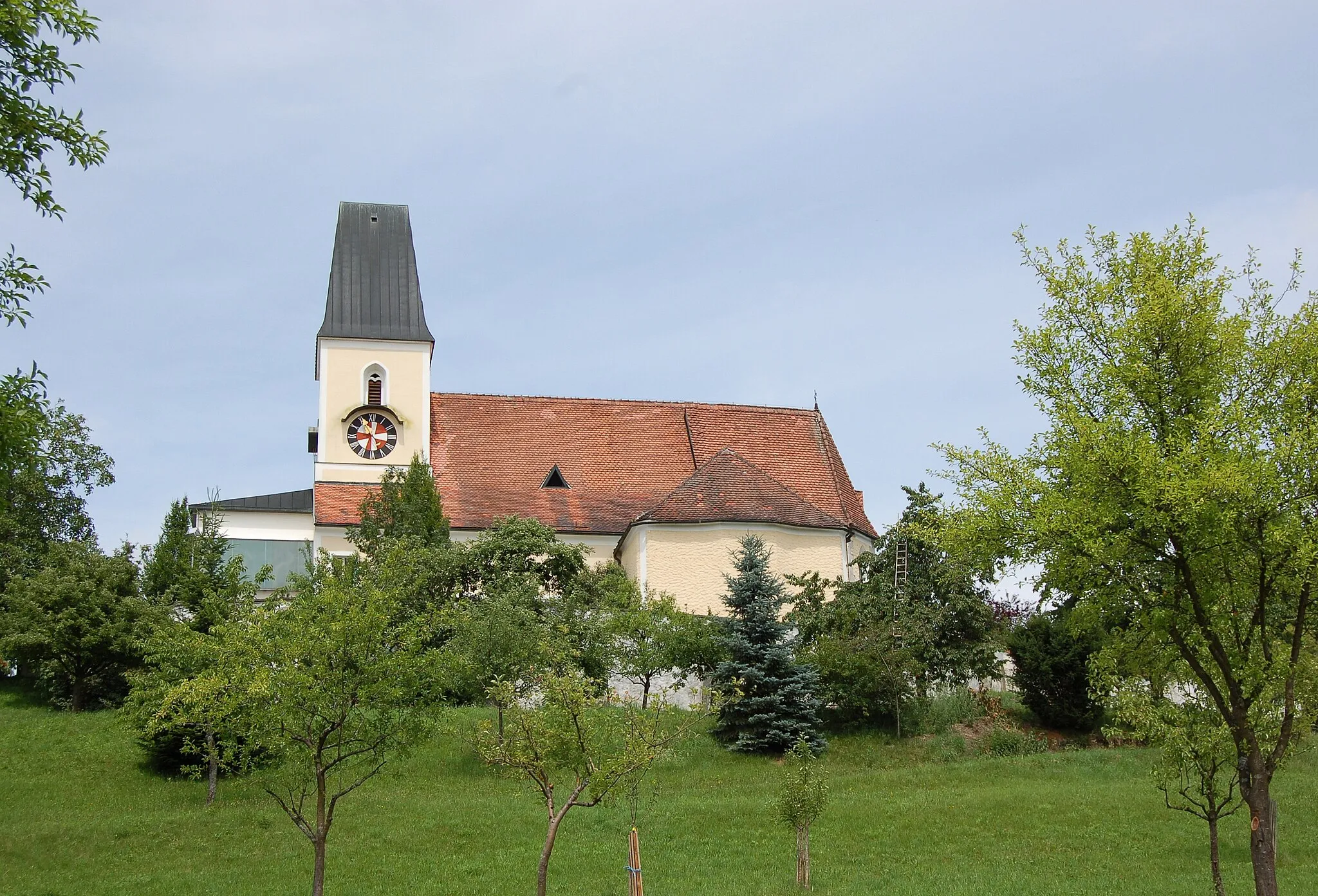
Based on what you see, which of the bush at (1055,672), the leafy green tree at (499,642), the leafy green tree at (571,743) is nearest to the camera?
the leafy green tree at (571,743)

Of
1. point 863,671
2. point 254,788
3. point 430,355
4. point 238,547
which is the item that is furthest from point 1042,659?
Result: point 238,547

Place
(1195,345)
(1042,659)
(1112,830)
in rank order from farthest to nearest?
(1042,659) → (1112,830) → (1195,345)

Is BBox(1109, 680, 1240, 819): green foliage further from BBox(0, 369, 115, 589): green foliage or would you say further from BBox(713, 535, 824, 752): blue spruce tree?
BBox(0, 369, 115, 589): green foliage

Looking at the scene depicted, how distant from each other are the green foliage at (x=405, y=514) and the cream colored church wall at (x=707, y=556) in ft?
18.1

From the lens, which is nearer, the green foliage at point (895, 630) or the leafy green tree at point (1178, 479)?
the leafy green tree at point (1178, 479)

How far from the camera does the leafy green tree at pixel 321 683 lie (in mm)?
15797

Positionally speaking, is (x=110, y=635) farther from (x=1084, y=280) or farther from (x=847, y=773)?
(x=1084, y=280)

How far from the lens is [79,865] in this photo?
61.9 ft

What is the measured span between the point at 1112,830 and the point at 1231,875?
8.01 ft

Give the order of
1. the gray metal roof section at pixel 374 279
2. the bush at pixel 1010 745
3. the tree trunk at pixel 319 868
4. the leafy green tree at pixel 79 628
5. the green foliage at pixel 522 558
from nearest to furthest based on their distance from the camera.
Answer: the tree trunk at pixel 319 868 < the bush at pixel 1010 745 < the leafy green tree at pixel 79 628 < the green foliage at pixel 522 558 < the gray metal roof section at pixel 374 279

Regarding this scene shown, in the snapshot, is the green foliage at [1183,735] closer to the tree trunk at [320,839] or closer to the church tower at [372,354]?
the tree trunk at [320,839]

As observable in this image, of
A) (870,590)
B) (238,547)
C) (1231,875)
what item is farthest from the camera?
(238,547)

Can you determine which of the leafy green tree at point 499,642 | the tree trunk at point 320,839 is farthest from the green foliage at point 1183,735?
the leafy green tree at point 499,642

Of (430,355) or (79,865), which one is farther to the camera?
(430,355)
